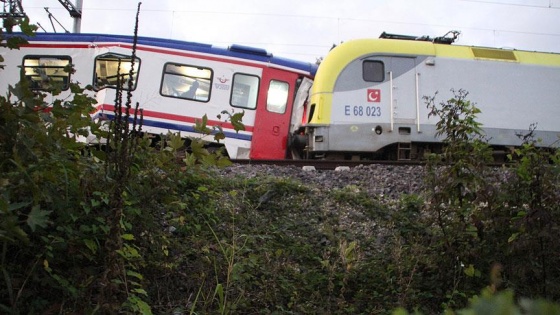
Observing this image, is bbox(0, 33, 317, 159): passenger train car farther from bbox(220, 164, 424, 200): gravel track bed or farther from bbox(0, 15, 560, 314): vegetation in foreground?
bbox(0, 15, 560, 314): vegetation in foreground

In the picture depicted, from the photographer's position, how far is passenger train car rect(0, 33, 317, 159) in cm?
1348

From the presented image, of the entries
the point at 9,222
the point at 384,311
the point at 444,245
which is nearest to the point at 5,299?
the point at 9,222

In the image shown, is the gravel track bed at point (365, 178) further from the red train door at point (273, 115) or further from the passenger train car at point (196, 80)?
the passenger train car at point (196, 80)

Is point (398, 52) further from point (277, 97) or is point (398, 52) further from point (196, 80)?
point (196, 80)

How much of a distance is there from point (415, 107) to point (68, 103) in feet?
33.6

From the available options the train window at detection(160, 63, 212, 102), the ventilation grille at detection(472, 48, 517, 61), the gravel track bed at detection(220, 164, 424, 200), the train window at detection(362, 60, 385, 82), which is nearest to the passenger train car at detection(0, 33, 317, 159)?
the train window at detection(160, 63, 212, 102)

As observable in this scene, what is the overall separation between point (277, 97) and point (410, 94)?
3.23 m

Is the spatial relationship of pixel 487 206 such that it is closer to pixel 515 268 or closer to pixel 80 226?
pixel 515 268

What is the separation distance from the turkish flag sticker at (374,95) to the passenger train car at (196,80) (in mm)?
2006

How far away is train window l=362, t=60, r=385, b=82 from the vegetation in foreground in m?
7.78

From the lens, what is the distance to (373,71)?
1283cm

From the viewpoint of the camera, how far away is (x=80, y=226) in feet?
10.5

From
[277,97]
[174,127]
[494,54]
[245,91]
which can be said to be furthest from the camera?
[277,97]

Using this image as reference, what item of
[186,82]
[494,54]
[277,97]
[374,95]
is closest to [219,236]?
[374,95]
